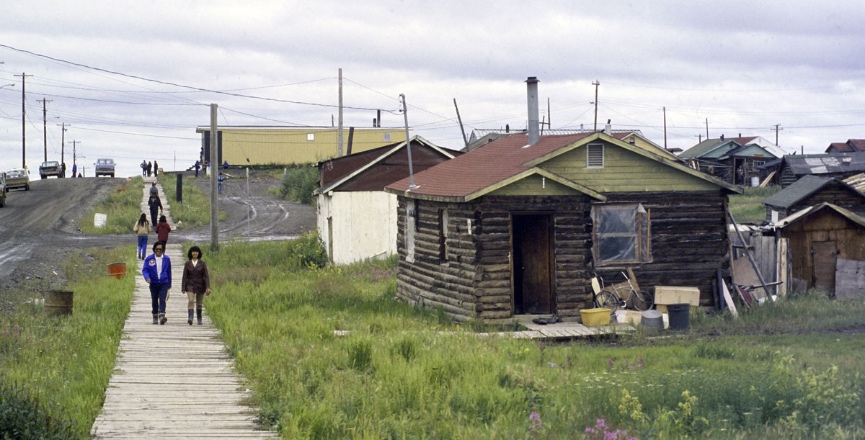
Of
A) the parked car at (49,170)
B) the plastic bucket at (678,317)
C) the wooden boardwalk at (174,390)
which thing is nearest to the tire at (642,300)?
the plastic bucket at (678,317)

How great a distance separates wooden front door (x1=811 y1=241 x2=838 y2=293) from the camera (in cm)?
2692

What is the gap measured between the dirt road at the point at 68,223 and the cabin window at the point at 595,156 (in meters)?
13.8

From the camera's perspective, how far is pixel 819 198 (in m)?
34.0

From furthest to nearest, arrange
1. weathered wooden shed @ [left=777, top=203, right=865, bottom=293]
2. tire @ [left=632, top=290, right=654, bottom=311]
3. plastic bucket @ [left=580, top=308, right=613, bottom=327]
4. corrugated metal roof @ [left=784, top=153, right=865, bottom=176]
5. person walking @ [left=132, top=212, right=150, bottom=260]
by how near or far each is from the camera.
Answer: corrugated metal roof @ [left=784, top=153, right=865, bottom=176] < person walking @ [left=132, top=212, right=150, bottom=260] < weathered wooden shed @ [left=777, top=203, right=865, bottom=293] < tire @ [left=632, top=290, right=654, bottom=311] < plastic bucket @ [left=580, top=308, right=613, bottom=327]

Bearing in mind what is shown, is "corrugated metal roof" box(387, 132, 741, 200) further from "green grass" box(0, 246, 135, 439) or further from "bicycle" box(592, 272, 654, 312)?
"green grass" box(0, 246, 135, 439)

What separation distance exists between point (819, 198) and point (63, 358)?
91.3 ft

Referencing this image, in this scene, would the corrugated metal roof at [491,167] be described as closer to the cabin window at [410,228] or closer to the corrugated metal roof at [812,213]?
the cabin window at [410,228]

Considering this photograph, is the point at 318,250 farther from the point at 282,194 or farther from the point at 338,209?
the point at 282,194

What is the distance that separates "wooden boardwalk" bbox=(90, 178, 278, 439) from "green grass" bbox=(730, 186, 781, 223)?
34.7 meters

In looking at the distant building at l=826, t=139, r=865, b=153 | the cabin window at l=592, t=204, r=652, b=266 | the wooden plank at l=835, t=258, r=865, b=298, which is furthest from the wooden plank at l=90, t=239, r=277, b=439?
the distant building at l=826, t=139, r=865, b=153

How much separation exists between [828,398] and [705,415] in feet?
4.77

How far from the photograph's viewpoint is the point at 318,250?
33.7m

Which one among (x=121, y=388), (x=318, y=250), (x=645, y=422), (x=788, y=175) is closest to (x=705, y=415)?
(x=645, y=422)

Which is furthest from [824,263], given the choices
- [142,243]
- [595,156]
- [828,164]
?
[828,164]
